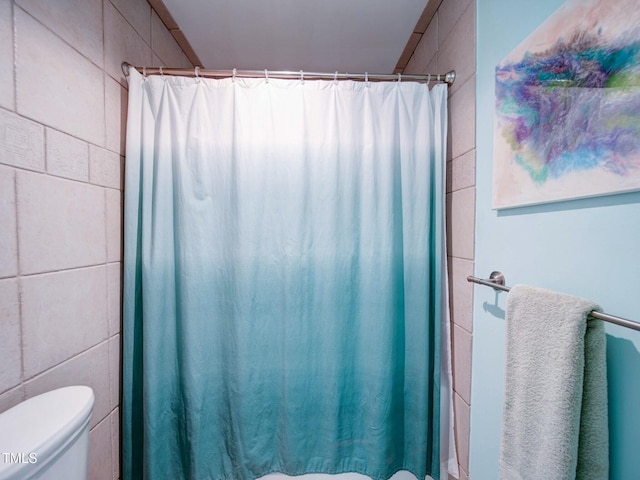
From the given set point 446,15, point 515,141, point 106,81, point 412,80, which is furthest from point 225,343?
point 446,15

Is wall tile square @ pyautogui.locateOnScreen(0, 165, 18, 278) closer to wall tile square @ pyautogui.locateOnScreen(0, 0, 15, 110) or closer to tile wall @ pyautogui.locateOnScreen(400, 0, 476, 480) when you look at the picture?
wall tile square @ pyautogui.locateOnScreen(0, 0, 15, 110)

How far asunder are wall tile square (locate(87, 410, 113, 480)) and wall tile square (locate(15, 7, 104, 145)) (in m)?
1.07

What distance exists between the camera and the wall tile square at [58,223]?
0.67 metres

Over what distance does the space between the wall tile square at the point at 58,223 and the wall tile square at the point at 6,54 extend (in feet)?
0.62

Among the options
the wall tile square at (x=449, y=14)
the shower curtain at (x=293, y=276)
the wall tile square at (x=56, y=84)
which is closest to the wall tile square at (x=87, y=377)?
the shower curtain at (x=293, y=276)

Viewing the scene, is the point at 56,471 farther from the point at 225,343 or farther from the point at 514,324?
the point at 514,324

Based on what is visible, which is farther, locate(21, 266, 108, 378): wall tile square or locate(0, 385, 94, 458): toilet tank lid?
locate(21, 266, 108, 378): wall tile square

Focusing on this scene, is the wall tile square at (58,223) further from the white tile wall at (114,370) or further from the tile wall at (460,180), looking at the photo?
the tile wall at (460,180)

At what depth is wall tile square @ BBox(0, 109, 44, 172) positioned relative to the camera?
626 millimetres

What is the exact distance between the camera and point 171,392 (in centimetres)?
103

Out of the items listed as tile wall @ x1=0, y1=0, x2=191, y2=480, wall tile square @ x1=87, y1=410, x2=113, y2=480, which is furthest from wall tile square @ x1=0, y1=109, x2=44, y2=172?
wall tile square @ x1=87, y1=410, x2=113, y2=480

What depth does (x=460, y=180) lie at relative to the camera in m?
1.00

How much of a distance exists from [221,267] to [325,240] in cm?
47

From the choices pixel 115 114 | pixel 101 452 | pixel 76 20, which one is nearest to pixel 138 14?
pixel 76 20
